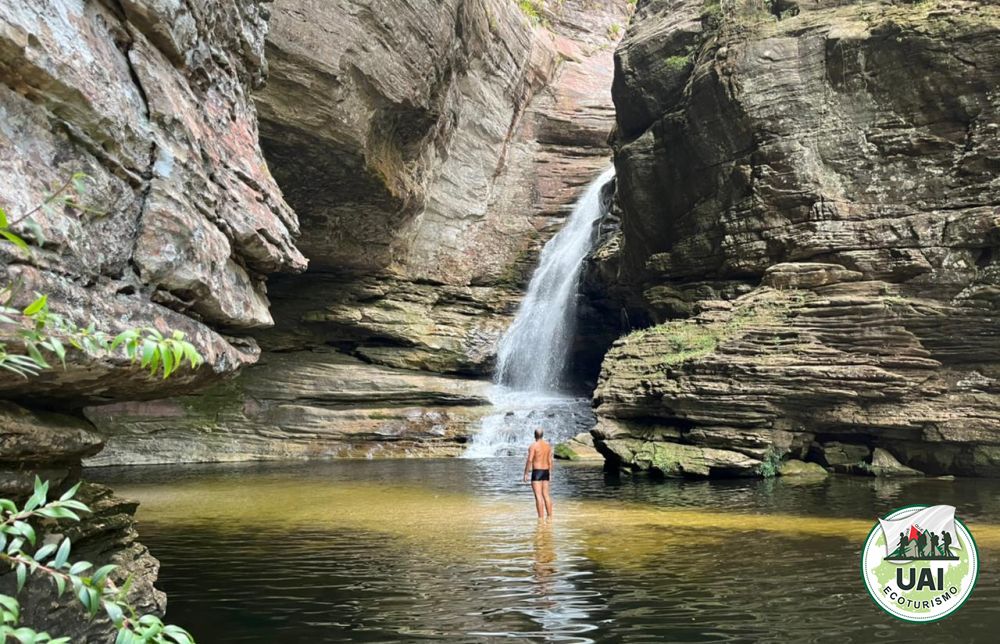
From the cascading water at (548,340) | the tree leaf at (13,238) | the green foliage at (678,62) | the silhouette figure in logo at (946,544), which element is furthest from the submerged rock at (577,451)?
the tree leaf at (13,238)

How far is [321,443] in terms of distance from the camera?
1101 inches

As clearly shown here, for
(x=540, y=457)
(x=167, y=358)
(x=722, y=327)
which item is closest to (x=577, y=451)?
(x=722, y=327)

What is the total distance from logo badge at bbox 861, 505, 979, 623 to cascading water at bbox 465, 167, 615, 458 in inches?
842

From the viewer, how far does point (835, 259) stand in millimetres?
19109

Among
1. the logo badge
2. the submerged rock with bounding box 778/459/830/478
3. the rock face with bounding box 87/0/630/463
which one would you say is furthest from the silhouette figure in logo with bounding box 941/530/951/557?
the rock face with bounding box 87/0/630/463

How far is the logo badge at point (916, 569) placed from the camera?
237 inches

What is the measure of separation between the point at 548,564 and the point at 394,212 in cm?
2047

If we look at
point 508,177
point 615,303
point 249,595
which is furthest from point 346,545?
point 508,177

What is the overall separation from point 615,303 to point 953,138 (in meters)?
15.2

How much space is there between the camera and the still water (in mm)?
5973

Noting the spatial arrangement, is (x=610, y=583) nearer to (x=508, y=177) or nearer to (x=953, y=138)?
(x=953, y=138)

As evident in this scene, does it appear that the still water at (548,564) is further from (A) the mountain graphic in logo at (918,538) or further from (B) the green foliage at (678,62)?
(B) the green foliage at (678,62)

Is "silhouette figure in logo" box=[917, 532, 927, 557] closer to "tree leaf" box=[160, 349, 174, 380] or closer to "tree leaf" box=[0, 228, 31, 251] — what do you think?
"tree leaf" box=[160, 349, 174, 380]

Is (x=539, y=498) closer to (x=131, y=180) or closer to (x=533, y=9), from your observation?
(x=131, y=180)
